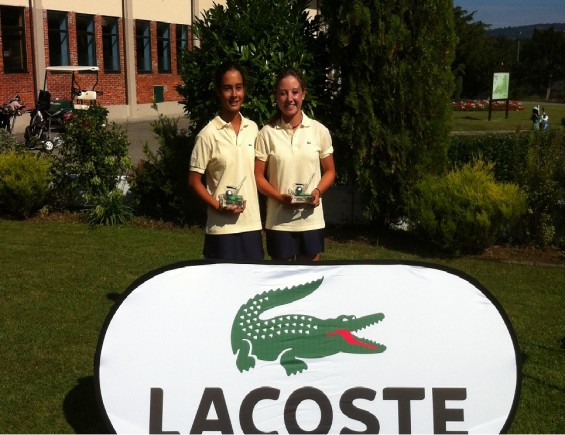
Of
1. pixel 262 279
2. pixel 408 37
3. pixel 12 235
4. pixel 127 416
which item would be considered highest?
pixel 408 37

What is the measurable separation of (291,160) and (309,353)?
1428 mm

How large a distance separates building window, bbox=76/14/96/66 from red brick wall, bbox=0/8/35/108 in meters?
3.89

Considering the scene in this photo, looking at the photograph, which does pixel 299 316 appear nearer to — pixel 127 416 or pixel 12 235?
pixel 127 416

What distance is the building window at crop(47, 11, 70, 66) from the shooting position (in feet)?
97.0

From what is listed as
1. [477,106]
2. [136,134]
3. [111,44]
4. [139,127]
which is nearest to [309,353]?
[136,134]

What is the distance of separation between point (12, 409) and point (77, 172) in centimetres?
616

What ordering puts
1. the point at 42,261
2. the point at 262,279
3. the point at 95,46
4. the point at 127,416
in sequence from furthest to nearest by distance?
the point at 95,46 < the point at 42,261 < the point at 262,279 < the point at 127,416

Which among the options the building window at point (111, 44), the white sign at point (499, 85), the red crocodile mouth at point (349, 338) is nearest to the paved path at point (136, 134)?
the building window at point (111, 44)

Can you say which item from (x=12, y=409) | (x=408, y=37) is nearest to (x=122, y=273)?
(x=12, y=409)

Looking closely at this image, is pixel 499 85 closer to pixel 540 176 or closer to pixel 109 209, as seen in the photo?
pixel 540 176

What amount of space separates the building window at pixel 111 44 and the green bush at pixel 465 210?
27771 millimetres

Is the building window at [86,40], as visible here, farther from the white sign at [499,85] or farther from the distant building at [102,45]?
the white sign at [499,85]

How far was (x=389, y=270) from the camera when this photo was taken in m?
3.47

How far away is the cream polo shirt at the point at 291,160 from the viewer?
174 inches
